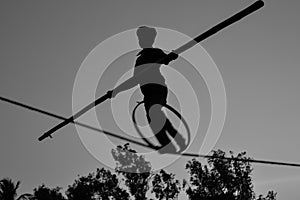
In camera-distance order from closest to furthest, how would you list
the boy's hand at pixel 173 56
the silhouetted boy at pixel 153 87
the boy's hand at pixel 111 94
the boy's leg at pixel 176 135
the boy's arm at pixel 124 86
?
the boy's hand at pixel 173 56 < the boy's arm at pixel 124 86 < the silhouetted boy at pixel 153 87 < the boy's hand at pixel 111 94 < the boy's leg at pixel 176 135

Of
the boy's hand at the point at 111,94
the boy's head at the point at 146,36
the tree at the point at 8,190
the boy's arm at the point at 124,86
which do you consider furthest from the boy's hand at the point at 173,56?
the tree at the point at 8,190

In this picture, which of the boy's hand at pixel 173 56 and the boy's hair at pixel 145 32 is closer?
the boy's hand at pixel 173 56

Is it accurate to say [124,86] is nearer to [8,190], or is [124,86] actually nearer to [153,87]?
[153,87]

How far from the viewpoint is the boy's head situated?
6.84 m

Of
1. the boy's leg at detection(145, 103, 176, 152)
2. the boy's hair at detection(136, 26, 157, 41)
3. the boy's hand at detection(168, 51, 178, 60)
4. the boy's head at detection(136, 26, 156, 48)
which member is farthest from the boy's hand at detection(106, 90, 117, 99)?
the boy's hand at detection(168, 51, 178, 60)

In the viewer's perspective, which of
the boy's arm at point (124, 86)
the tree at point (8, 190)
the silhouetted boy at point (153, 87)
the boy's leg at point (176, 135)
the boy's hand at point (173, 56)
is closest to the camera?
the boy's hand at point (173, 56)

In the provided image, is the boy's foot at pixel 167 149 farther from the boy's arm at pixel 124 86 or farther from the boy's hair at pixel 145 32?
the boy's hair at pixel 145 32

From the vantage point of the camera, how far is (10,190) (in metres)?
36.6

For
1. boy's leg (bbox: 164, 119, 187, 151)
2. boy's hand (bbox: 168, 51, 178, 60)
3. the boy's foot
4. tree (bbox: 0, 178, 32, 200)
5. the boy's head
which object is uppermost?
tree (bbox: 0, 178, 32, 200)

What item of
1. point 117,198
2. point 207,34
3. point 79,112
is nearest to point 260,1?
point 207,34

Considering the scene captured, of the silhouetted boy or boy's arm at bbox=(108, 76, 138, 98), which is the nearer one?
boy's arm at bbox=(108, 76, 138, 98)

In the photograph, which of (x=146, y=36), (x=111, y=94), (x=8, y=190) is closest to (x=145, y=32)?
(x=146, y=36)

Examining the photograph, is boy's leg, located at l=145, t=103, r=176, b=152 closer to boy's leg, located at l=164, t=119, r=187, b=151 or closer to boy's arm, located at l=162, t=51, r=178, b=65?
boy's leg, located at l=164, t=119, r=187, b=151

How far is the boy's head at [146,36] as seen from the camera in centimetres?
684
